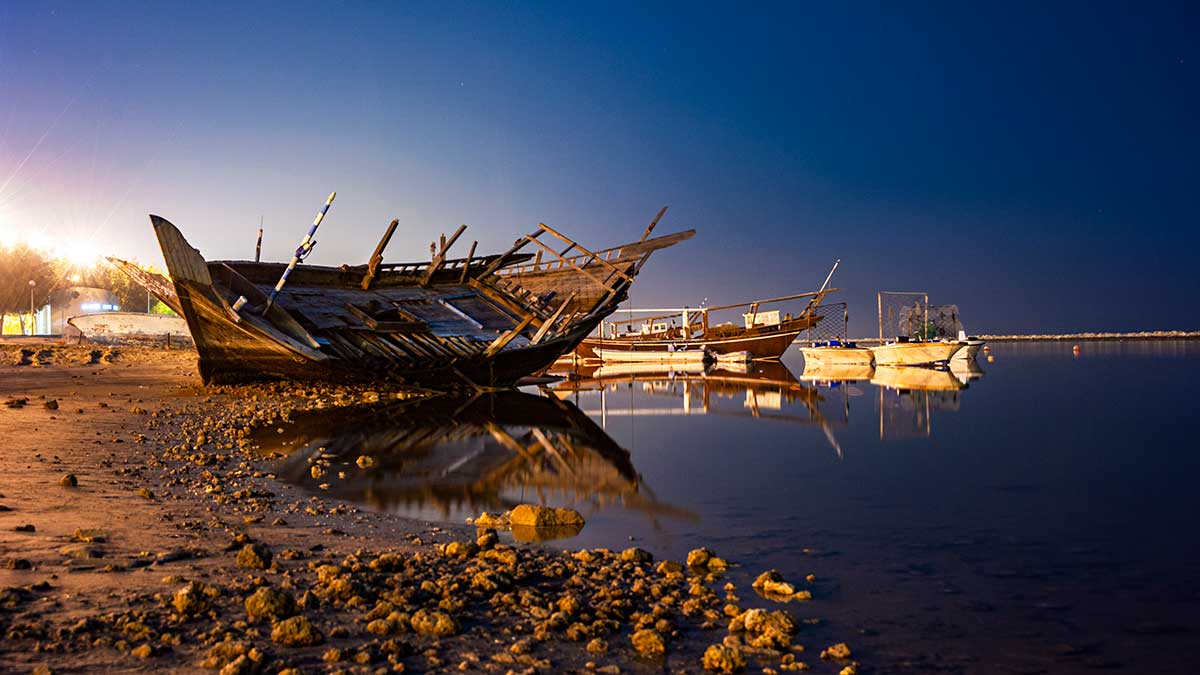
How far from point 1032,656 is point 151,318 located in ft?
211

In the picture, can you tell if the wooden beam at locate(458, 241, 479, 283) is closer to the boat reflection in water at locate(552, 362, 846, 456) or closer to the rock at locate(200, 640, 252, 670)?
the boat reflection in water at locate(552, 362, 846, 456)

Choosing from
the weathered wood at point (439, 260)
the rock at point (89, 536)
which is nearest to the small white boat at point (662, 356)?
the weathered wood at point (439, 260)

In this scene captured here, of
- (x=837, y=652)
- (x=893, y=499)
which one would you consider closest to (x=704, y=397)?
(x=893, y=499)

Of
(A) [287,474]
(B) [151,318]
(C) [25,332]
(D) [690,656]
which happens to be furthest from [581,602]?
(C) [25,332]

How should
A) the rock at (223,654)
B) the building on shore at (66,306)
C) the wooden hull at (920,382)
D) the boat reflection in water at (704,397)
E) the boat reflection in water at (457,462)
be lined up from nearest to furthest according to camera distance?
1. the rock at (223,654)
2. the boat reflection in water at (457,462)
3. the boat reflection in water at (704,397)
4. the wooden hull at (920,382)
5. the building on shore at (66,306)

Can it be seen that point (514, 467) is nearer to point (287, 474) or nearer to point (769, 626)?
point (287, 474)

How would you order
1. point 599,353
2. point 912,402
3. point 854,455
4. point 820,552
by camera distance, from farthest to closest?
point 599,353 < point 912,402 < point 854,455 < point 820,552

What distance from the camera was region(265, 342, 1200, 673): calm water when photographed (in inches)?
208

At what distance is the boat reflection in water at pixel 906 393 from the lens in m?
18.5

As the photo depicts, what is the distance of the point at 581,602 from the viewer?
504 centimetres

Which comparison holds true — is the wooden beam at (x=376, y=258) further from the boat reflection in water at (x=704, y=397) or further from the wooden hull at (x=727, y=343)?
the wooden hull at (x=727, y=343)

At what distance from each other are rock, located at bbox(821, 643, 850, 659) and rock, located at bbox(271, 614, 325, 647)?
111 inches

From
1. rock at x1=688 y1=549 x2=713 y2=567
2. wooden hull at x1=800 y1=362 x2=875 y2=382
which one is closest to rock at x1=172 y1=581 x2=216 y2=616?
rock at x1=688 y1=549 x2=713 y2=567

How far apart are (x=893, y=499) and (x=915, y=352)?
132 ft
